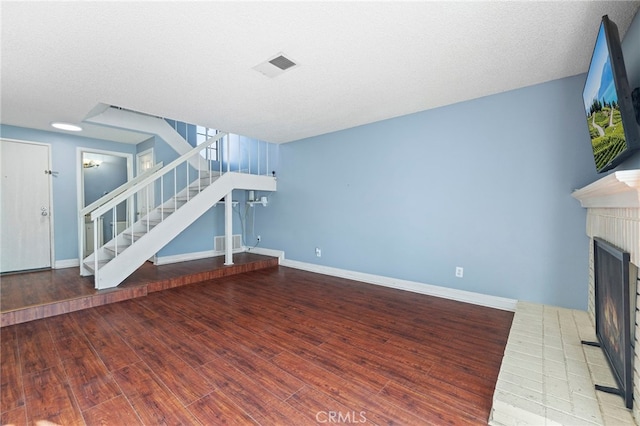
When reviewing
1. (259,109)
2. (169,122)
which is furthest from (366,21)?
(169,122)

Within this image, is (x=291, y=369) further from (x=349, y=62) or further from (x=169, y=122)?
(x=169, y=122)

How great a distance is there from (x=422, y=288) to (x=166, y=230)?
3782mm

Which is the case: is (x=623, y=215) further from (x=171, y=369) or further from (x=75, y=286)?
(x=75, y=286)

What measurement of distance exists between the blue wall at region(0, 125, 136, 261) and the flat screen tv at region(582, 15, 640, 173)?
21.7 ft

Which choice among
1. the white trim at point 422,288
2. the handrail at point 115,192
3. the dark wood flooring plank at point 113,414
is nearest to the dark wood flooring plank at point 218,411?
the dark wood flooring plank at point 113,414

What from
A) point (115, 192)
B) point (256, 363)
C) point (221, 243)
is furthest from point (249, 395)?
point (221, 243)

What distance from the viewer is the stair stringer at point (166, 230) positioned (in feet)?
11.4

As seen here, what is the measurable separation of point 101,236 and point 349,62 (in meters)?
5.99

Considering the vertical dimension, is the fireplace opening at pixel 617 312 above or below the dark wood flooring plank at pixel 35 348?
above

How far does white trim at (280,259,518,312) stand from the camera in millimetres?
3096

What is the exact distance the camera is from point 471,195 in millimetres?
3270

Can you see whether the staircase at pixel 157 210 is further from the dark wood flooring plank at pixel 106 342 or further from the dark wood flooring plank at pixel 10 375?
the dark wood flooring plank at pixel 10 375

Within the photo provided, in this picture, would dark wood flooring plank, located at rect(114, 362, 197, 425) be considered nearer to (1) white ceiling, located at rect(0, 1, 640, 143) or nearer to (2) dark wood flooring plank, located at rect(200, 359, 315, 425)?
(2) dark wood flooring plank, located at rect(200, 359, 315, 425)

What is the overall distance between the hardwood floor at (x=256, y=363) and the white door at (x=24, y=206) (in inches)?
92.7
